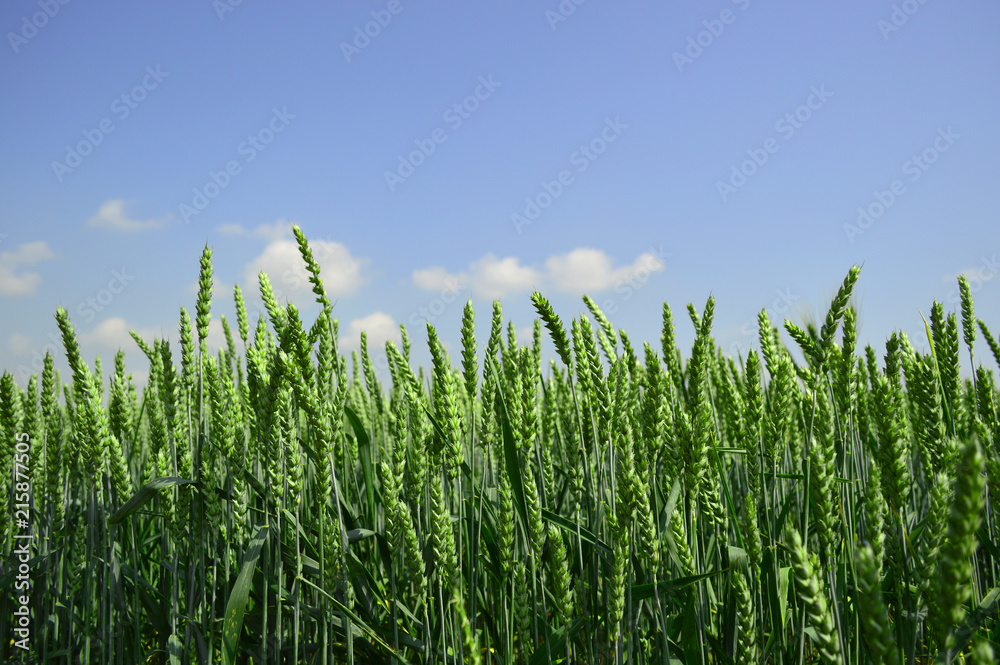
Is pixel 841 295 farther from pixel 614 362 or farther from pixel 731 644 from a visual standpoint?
pixel 731 644

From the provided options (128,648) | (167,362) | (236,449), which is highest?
(167,362)

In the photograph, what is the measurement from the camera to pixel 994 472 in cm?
139

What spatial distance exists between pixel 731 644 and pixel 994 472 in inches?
33.0

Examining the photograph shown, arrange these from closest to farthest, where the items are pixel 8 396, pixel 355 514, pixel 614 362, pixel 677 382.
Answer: pixel 614 362 < pixel 8 396 < pixel 355 514 < pixel 677 382

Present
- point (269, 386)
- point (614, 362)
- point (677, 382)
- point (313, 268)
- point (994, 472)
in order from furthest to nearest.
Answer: point (677, 382)
point (614, 362)
point (313, 268)
point (269, 386)
point (994, 472)

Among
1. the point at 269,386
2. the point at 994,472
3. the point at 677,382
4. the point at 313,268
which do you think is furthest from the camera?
the point at 677,382

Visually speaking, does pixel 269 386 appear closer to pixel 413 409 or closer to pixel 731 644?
pixel 413 409

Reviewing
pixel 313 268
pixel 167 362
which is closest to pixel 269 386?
pixel 313 268

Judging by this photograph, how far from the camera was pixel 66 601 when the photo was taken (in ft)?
8.16

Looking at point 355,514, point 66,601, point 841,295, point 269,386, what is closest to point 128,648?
point 66,601

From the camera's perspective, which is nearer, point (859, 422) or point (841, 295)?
point (841, 295)

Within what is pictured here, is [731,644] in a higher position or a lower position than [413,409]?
lower

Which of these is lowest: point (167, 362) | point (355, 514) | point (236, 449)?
point (355, 514)

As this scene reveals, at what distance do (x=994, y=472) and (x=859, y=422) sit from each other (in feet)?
3.00
